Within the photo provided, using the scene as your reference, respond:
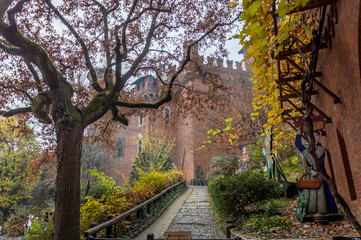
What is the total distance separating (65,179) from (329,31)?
636cm

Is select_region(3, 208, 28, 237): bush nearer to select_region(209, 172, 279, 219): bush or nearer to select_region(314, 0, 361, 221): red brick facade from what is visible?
select_region(209, 172, 279, 219): bush

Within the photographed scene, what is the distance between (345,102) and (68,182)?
19.5ft

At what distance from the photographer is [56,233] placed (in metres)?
5.83

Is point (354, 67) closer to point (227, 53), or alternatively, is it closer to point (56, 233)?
point (56, 233)

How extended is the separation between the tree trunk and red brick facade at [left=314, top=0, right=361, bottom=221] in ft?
19.1

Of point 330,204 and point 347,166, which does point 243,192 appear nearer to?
point 330,204

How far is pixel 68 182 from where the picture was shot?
6.17 meters

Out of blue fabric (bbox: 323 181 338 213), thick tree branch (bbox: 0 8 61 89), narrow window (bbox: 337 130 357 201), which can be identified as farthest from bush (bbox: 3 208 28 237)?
narrow window (bbox: 337 130 357 201)

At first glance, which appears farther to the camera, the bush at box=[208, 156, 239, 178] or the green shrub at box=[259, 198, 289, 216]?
the bush at box=[208, 156, 239, 178]

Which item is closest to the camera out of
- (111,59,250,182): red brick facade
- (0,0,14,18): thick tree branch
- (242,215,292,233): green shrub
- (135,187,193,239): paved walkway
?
(242,215,292,233): green shrub

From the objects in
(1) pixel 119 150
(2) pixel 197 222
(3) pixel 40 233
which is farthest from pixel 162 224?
(1) pixel 119 150

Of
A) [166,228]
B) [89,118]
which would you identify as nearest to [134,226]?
[166,228]

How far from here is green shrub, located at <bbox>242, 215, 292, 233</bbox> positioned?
596cm

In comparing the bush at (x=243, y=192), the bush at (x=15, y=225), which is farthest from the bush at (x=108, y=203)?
the bush at (x=15, y=225)
